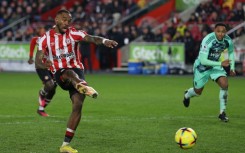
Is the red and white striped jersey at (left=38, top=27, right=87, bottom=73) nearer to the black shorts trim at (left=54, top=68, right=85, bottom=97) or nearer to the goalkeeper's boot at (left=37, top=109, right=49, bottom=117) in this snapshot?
the black shorts trim at (left=54, top=68, right=85, bottom=97)

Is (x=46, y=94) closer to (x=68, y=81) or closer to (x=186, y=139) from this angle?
(x=68, y=81)

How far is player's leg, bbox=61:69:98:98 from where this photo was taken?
878 cm

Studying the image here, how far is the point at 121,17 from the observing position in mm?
35531

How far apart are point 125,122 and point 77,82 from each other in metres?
3.63

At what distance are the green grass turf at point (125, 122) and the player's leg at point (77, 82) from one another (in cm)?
99

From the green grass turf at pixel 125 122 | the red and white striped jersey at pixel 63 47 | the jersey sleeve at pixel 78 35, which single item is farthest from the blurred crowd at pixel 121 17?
the jersey sleeve at pixel 78 35

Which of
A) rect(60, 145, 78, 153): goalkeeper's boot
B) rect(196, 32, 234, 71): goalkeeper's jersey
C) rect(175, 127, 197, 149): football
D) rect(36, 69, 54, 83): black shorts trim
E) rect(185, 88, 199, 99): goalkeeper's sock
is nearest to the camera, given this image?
rect(60, 145, 78, 153): goalkeeper's boot

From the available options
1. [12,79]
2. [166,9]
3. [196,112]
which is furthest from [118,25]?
[196,112]

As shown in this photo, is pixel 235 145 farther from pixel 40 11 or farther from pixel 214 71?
pixel 40 11

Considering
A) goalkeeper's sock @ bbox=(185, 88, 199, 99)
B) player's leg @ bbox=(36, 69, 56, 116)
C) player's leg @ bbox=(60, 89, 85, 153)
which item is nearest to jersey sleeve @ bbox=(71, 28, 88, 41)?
player's leg @ bbox=(60, 89, 85, 153)

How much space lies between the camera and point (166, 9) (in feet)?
117

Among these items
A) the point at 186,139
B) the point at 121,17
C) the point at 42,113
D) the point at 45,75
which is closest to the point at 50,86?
the point at 45,75

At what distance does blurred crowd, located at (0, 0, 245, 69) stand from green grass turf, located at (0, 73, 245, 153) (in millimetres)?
8952

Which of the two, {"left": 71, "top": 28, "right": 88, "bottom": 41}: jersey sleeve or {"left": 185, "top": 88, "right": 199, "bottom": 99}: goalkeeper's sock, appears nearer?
{"left": 71, "top": 28, "right": 88, "bottom": 41}: jersey sleeve
